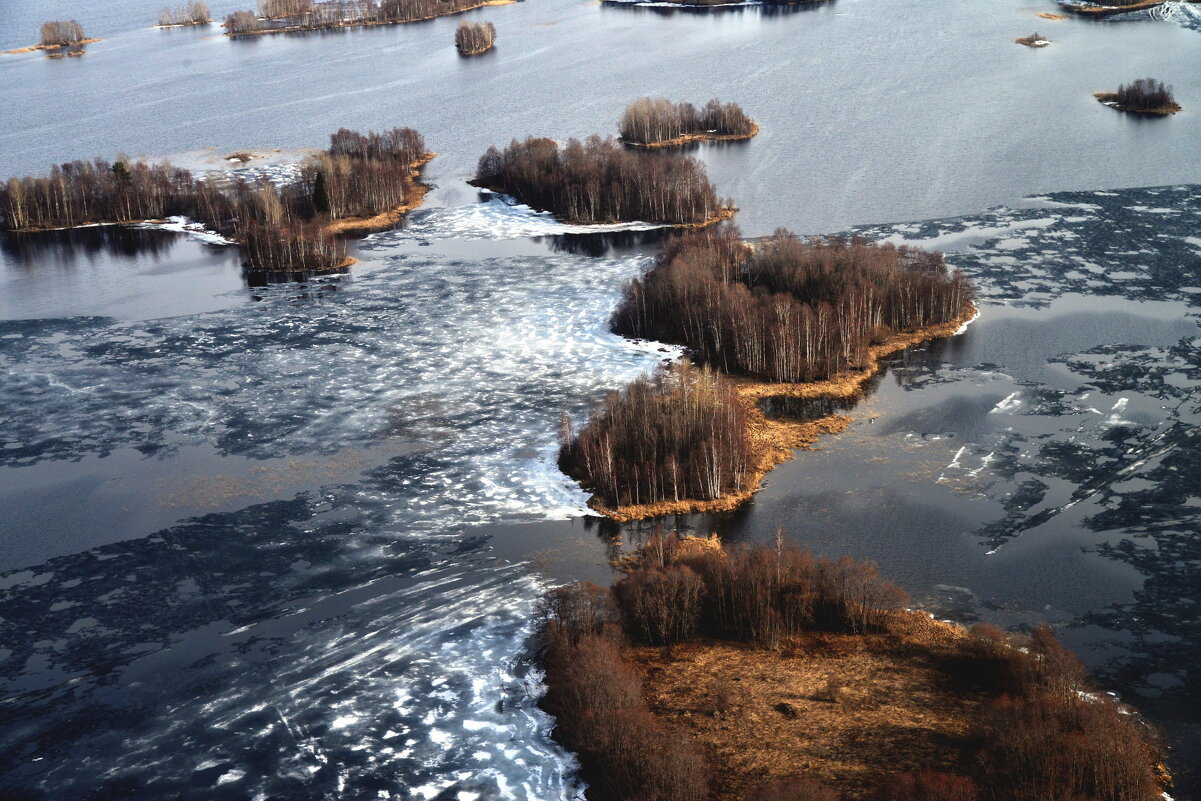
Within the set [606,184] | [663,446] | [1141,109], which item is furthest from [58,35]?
[663,446]

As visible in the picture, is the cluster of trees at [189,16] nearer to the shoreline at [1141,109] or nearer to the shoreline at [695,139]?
the shoreline at [695,139]

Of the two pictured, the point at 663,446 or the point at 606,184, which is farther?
the point at 606,184

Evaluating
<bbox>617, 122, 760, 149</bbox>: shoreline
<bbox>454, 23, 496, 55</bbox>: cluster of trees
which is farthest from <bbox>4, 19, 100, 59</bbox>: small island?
<bbox>617, 122, 760, 149</bbox>: shoreline

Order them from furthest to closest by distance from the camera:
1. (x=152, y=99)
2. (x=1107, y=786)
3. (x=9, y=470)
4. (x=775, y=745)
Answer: (x=152, y=99) → (x=9, y=470) → (x=775, y=745) → (x=1107, y=786)

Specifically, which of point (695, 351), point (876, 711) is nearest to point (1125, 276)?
point (695, 351)

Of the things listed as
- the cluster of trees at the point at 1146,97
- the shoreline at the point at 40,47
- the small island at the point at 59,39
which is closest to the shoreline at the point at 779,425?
the cluster of trees at the point at 1146,97

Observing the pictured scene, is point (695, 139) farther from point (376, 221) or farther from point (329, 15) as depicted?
point (329, 15)

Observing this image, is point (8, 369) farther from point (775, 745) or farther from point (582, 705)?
point (775, 745)
